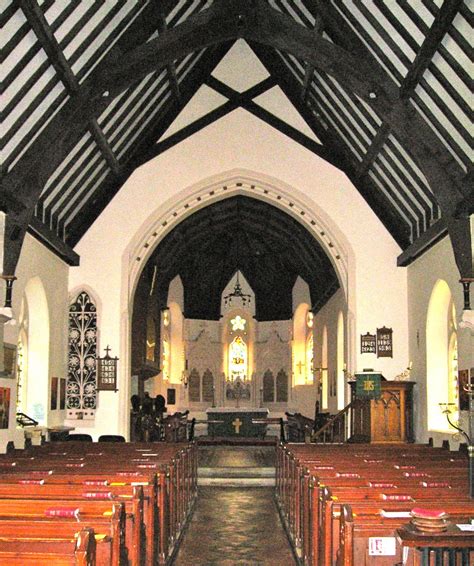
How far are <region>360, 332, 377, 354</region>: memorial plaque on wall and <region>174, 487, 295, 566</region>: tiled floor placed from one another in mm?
3934

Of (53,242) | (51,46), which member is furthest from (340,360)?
(51,46)

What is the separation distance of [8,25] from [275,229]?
1491cm

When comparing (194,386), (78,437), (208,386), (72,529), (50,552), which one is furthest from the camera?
(208,386)

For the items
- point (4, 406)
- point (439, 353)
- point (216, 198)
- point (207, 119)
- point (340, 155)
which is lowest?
point (4, 406)

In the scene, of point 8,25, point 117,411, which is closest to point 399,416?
point 117,411

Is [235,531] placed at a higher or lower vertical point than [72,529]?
lower

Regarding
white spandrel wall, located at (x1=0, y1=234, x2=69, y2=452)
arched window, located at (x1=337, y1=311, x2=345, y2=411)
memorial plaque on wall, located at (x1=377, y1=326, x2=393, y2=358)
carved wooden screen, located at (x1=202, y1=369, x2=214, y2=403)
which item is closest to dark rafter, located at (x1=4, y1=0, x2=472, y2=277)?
white spandrel wall, located at (x1=0, y1=234, x2=69, y2=452)

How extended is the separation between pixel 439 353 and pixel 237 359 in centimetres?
1499

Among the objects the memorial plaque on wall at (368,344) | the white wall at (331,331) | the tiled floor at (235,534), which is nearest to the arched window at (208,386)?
the white wall at (331,331)

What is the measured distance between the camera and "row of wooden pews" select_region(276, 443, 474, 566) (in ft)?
15.6

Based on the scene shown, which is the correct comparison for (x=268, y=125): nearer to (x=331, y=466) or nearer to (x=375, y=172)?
(x=375, y=172)

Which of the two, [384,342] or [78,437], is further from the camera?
[384,342]

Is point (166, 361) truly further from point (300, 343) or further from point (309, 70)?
point (309, 70)

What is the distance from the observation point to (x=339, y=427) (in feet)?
51.9
